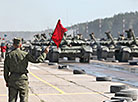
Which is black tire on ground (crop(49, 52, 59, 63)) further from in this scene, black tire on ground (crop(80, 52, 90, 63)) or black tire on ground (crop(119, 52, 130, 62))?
black tire on ground (crop(119, 52, 130, 62))

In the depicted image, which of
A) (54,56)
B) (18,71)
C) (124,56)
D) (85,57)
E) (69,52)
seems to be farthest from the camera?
(124,56)

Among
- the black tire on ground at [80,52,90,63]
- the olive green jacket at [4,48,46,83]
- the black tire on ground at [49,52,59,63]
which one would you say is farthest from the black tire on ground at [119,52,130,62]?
the olive green jacket at [4,48,46,83]

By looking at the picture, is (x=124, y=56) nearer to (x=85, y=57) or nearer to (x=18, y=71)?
(x=85, y=57)

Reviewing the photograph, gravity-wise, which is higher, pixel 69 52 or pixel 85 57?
pixel 69 52

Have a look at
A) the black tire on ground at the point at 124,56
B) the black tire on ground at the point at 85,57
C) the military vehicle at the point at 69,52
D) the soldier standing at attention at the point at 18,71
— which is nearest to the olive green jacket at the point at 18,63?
the soldier standing at attention at the point at 18,71

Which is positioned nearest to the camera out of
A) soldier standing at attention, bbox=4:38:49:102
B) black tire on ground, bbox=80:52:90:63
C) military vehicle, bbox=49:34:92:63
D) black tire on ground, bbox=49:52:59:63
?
soldier standing at attention, bbox=4:38:49:102

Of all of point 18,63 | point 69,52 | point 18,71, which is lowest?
point 18,71

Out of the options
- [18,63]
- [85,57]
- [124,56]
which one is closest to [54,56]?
[85,57]

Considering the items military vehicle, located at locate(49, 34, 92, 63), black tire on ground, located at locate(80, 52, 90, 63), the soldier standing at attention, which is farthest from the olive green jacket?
black tire on ground, located at locate(80, 52, 90, 63)

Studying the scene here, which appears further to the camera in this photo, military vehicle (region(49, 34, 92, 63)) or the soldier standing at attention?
military vehicle (region(49, 34, 92, 63))

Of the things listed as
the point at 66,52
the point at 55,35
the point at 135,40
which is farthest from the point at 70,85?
the point at 135,40

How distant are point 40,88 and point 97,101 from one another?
3.82 meters

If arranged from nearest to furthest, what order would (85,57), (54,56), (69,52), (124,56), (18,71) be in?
(18,71), (54,56), (69,52), (85,57), (124,56)

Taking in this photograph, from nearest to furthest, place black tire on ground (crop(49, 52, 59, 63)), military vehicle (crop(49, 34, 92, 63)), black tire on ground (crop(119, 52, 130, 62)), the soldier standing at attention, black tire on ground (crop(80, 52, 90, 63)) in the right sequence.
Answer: the soldier standing at attention → black tire on ground (crop(49, 52, 59, 63)) → military vehicle (crop(49, 34, 92, 63)) → black tire on ground (crop(80, 52, 90, 63)) → black tire on ground (crop(119, 52, 130, 62))
